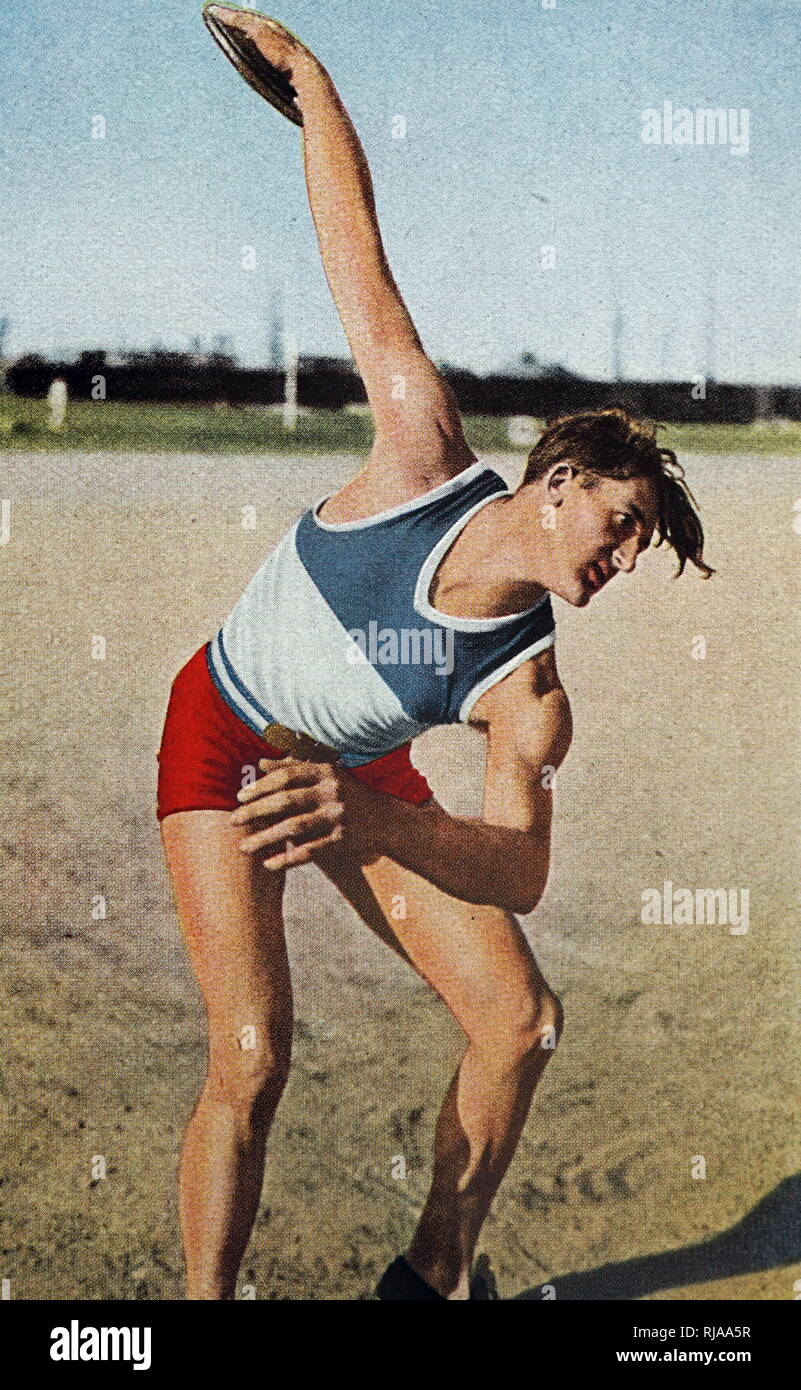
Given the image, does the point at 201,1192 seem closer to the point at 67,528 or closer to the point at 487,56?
the point at 67,528

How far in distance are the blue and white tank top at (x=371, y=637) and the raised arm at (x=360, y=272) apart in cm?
19

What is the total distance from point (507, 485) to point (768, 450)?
0.88m

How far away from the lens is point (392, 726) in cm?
422

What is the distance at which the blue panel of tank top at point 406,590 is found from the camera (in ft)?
13.4

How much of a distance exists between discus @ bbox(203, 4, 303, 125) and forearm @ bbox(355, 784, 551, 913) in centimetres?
200

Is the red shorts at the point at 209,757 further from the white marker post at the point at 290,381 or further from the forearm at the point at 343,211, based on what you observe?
the forearm at the point at 343,211

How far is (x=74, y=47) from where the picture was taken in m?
4.22

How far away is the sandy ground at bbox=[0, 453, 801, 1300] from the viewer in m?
4.30

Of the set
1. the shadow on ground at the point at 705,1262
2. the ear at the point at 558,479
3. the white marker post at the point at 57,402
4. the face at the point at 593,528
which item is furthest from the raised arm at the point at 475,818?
the white marker post at the point at 57,402

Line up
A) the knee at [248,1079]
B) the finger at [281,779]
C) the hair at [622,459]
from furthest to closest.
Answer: the knee at [248,1079] < the hair at [622,459] < the finger at [281,779]

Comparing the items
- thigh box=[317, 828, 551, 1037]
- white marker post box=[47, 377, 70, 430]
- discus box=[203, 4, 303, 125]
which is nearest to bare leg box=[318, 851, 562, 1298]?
thigh box=[317, 828, 551, 1037]

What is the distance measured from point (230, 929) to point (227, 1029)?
299 millimetres

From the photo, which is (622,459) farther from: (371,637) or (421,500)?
(371,637)

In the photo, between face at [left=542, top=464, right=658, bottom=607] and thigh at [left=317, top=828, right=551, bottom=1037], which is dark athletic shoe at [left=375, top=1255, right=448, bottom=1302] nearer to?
thigh at [left=317, top=828, right=551, bottom=1037]
